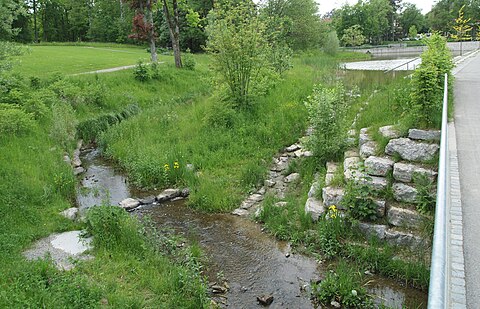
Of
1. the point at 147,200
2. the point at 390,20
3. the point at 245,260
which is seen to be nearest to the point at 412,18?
the point at 390,20

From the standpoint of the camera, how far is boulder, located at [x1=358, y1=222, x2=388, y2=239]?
23.8 feet

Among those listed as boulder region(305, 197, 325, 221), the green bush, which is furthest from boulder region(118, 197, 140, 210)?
the green bush

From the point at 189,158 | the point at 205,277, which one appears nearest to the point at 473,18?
the point at 189,158

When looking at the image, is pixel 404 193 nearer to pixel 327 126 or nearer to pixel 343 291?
pixel 343 291

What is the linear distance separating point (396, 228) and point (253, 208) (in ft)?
11.5

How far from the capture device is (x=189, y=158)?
485 inches

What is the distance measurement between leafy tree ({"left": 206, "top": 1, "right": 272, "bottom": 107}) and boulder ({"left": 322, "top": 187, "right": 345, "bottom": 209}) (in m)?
7.55

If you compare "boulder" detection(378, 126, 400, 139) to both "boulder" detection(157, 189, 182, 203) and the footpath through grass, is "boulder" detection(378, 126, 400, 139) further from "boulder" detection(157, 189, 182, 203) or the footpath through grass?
"boulder" detection(157, 189, 182, 203)

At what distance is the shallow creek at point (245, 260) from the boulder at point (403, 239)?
0.82 metres

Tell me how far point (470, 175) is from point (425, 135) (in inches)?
A: 74.4

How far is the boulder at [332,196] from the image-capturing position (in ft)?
25.9

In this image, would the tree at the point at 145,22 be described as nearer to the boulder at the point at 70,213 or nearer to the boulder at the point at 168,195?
the boulder at the point at 168,195

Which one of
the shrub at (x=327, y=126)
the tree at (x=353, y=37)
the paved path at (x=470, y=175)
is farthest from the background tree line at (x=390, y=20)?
the shrub at (x=327, y=126)

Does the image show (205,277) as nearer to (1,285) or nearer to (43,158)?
(1,285)
